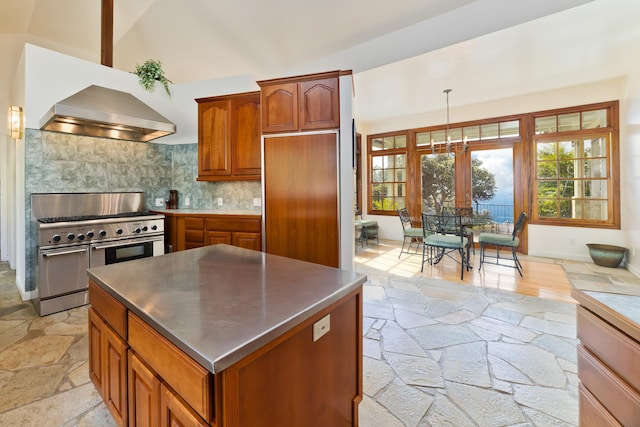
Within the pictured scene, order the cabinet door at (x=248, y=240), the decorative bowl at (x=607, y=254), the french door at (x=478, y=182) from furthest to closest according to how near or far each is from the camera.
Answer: the french door at (x=478, y=182), the decorative bowl at (x=607, y=254), the cabinet door at (x=248, y=240)

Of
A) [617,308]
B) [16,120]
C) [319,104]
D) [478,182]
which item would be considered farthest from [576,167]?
[16,120]

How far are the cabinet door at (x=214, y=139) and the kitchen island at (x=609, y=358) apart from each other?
3.62 m

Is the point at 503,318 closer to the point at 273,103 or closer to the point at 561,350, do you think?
the point at 561,350

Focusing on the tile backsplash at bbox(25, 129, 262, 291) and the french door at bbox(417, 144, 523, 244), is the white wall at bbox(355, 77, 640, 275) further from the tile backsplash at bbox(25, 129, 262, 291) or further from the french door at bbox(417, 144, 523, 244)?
the tile backsplash at bbox(25, 129, 262, 291)

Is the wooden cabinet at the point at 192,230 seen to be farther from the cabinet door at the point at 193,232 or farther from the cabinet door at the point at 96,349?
the cabinet door at the point at 96,349

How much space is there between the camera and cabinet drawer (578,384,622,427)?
819 millimetres

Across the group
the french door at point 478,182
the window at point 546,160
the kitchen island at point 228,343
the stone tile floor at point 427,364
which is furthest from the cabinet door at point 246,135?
the french door at point 478,182

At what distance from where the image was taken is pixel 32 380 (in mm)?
1854

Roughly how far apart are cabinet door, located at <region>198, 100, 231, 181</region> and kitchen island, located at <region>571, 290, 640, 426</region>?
3.62 meters

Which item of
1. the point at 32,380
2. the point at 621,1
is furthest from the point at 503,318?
the point at 32,380

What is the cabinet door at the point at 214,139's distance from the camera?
12.2 ft

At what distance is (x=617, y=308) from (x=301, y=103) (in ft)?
9.28

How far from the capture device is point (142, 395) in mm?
997

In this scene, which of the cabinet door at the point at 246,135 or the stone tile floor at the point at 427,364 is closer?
the stone tile floor at the point at 427,364
